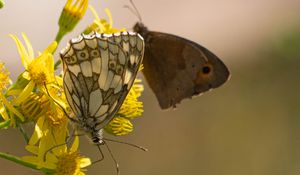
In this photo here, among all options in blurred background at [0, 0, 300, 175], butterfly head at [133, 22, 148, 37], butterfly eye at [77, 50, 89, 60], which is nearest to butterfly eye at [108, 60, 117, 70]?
butterfly eye at [77, 50, 89, 60]

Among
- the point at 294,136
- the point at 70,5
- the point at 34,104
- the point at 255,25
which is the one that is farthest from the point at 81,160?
the point at 255,25

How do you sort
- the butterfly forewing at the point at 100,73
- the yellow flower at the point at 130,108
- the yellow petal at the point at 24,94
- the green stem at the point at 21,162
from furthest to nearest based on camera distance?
the yellow flower at the point at 130,108 < the butterfly forewing at the point at 100,73 < the yellow petal at the point at 24,94 < the green stem at the point at 21,162

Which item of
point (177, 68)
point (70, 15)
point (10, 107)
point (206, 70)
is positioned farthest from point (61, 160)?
point (177, 68)

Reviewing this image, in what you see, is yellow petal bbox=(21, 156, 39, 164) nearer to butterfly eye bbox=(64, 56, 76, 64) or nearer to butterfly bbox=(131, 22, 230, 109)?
butterfly eye bbox=(64, 56, 76, 64)

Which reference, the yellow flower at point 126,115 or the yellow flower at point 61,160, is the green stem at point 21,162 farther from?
the yellow flower at point 126,115

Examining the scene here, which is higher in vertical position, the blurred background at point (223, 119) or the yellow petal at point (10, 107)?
the yellow petal at point (10, 107)

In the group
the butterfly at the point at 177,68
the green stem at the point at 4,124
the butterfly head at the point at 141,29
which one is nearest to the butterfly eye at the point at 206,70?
the butterfly at the point at 177,68

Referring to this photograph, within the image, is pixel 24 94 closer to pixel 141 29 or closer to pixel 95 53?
pixel 95 53
